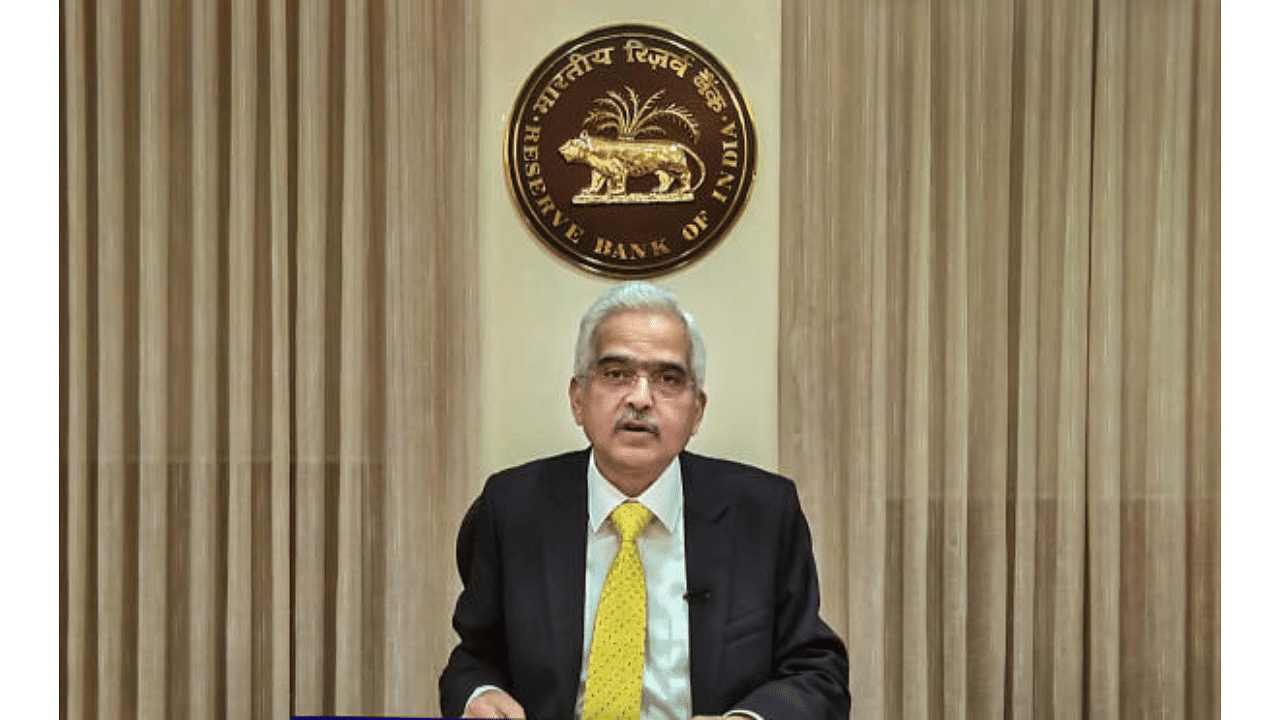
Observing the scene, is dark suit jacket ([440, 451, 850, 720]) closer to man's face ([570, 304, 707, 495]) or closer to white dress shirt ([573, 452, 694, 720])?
white dress shirt ([573, 452, 694, 720])

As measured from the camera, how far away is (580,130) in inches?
124

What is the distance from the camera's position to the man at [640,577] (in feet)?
7.55

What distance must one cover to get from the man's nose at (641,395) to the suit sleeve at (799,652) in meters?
0.35

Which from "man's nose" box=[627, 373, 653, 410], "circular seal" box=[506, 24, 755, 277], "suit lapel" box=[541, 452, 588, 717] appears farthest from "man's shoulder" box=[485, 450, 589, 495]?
"circular seal" box=[506, 24, 755, 277]

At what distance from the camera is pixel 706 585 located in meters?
2.34

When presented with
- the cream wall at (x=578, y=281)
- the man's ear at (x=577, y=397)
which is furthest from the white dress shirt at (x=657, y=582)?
the cream wall at (x=578, y=281)

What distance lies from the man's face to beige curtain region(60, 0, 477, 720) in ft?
2.84

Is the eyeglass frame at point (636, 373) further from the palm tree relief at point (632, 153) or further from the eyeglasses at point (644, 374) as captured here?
the palm tree relief at point (632, 153)

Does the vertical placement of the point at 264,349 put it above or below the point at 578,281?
below

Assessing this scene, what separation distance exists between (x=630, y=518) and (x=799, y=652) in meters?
0.40

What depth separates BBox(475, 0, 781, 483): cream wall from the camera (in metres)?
3.14

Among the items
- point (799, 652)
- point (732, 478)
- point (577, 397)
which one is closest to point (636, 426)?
point (577, 397)

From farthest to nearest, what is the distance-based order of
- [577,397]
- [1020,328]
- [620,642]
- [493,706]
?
[1020,328] < [577,397] < [620,642] < [493,706]

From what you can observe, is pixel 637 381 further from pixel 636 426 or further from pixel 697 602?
pixel 697 602
